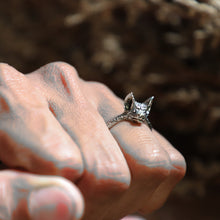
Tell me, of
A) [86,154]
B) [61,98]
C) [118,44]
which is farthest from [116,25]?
[86,154]

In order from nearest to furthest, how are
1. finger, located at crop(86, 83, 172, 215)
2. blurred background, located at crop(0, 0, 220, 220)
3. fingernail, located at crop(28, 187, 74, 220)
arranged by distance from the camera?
fingernail, located at crop(28, 187, 74, 220)
finger, located at crop(86, 83, 172, 215)
blurred background, located at crop(0, 0, 220, 220)

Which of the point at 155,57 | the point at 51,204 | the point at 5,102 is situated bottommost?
the point at 51,204

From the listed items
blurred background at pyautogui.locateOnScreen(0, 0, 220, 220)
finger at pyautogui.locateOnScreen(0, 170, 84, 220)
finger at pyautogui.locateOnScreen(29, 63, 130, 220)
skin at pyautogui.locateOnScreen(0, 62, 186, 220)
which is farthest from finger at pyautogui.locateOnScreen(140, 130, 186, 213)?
blurred background at pyautogui.locateOnScreen(0, 0, 220, 220)

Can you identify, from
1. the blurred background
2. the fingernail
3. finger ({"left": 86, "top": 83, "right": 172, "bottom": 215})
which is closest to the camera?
the fingernail

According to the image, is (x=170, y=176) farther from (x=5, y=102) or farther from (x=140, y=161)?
(x=5, y=102)

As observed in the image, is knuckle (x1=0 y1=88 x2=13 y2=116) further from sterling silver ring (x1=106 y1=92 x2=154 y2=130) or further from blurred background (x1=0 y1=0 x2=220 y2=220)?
blurred background (x1=0 y1=0 x2=220 y2=220)

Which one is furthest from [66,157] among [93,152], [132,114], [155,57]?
[155,57]

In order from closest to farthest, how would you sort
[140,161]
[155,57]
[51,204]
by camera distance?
[51,204], [140,161], [155,57]

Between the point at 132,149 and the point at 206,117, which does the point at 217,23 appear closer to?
the point at 206,117

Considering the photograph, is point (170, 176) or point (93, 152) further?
point (170, 176)
